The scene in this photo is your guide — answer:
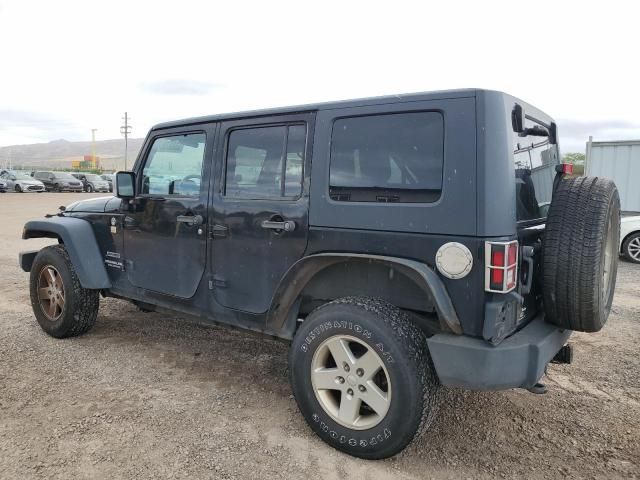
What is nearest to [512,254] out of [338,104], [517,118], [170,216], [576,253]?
[576,253]

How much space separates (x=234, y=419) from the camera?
3.17 meters

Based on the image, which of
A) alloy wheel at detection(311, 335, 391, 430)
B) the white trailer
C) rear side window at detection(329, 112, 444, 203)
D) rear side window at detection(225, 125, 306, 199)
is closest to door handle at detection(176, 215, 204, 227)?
rear side window at detection(225, 125, 306, 199)

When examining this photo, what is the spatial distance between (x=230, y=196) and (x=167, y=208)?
2.12ft

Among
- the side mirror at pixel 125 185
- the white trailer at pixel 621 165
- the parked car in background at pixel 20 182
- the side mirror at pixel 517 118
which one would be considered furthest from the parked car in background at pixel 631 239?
the parked car in background at pixel 20 182

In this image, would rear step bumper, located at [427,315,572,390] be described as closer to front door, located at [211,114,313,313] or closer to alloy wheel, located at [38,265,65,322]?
front door, located at [211,114,313,313]

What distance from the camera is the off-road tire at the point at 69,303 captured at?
438cm

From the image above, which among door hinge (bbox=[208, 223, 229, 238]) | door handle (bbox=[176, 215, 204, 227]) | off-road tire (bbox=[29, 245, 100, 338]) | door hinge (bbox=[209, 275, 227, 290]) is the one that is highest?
door handle (bbox=[176, 215, 204, 227])

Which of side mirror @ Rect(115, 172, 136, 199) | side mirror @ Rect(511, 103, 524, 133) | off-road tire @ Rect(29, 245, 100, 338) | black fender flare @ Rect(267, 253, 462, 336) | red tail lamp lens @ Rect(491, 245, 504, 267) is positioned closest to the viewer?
red tail lamp lens @ Rect(491, 245, 504, 267)

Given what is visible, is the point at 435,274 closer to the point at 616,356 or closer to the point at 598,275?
the point at 598,275

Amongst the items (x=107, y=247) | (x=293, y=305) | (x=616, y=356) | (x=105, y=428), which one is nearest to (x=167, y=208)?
(x=107, y=247)

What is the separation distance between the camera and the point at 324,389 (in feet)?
9.34

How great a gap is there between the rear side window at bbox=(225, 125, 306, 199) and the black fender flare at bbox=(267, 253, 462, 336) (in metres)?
0.46

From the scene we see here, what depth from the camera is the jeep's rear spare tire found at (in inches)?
100

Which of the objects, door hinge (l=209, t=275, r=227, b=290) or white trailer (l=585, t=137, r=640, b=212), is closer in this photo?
door hinge (l=209, t=275, r=227, b=290)
